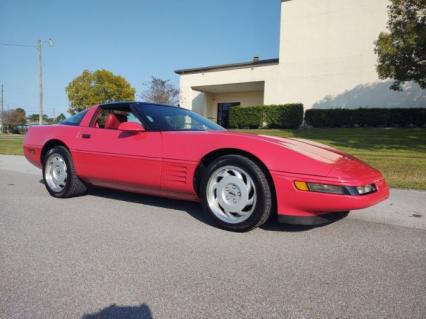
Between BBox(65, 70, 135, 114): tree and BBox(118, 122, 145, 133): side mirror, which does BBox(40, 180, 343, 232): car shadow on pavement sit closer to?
BBox(118, 122, 145, 133): side mirror

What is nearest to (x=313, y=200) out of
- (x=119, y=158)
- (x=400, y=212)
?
(x=400, y=212)

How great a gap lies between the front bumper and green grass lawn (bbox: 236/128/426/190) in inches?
119

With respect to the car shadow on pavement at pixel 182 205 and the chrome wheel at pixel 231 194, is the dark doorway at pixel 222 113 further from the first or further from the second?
the chrome wheel at pixel 231 194

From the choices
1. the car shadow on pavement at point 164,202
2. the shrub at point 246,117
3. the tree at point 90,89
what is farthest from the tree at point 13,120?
the car shadow on pavement at point 164,202

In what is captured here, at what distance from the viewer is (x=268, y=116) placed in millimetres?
19219

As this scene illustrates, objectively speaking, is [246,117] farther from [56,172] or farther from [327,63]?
[56,172]

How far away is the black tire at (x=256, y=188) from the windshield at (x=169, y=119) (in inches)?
29.8

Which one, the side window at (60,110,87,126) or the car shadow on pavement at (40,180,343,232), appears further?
the side window at (60,110,87,126)

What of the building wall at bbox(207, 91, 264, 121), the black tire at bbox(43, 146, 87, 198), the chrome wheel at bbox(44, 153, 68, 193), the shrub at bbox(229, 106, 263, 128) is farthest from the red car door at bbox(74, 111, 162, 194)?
the building wall at bbox(207, 91, 264, 121)

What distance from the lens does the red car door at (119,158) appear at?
3135 millimetres

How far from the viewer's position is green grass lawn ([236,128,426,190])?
5374mm

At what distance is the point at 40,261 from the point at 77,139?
2056 millimetres

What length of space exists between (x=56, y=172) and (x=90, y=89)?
3533 centimetres

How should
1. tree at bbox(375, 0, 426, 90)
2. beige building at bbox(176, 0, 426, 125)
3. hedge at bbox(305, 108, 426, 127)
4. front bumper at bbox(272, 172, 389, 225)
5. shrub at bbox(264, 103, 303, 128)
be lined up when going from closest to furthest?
front bumper at bbox(272, 172, 389, 225) → tree at bbox(375, 0, 426, 90) → hedge at bbox(305, 108, 426, 127) → beige building at bbox(176, 0, 426, 125) → shrub at bbox(264, 103, 303, 128)
